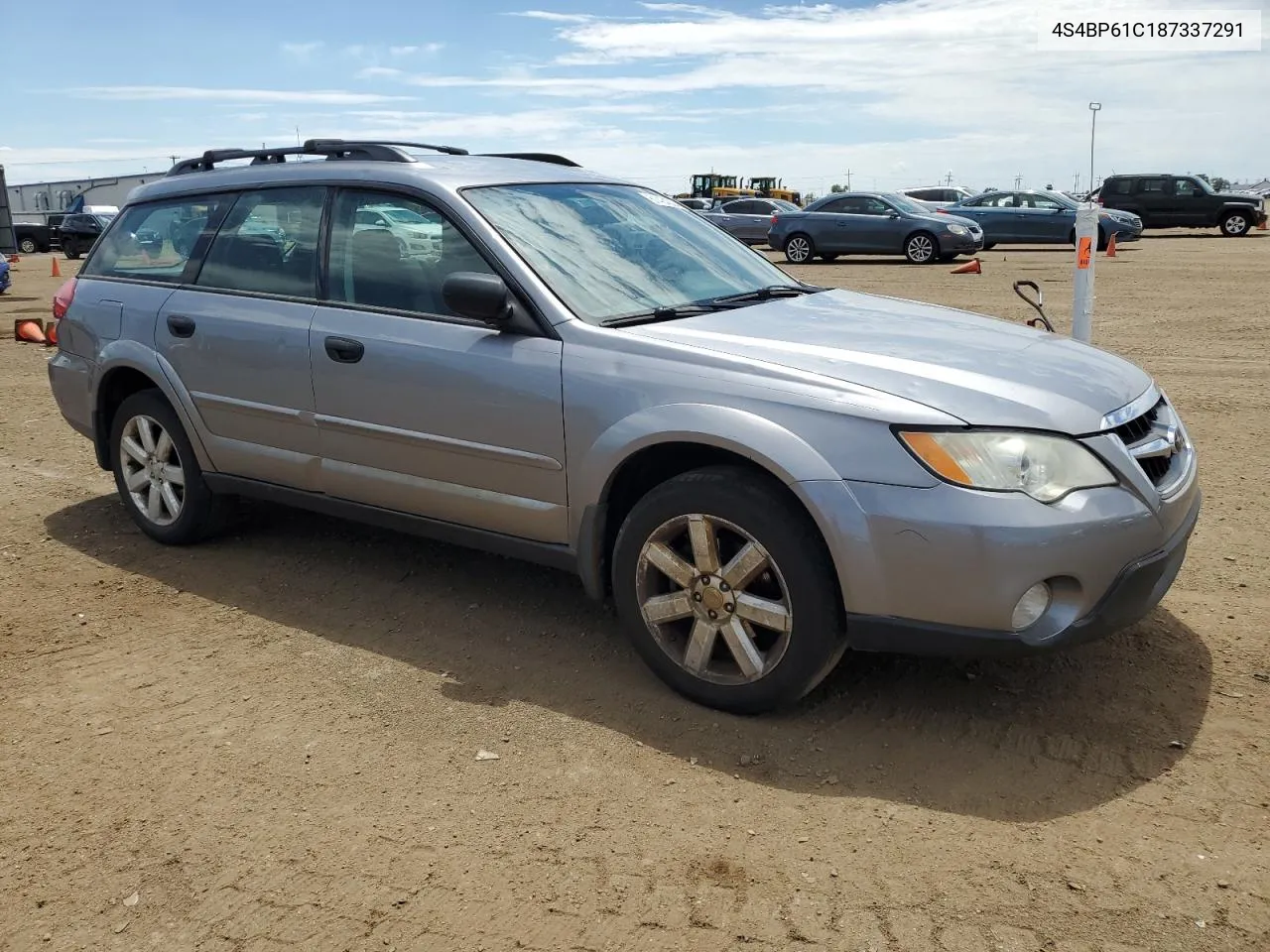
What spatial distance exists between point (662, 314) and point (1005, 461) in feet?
4.59

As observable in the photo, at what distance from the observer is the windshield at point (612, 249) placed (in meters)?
4.19

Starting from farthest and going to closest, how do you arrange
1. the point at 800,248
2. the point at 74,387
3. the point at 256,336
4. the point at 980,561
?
the point at 800,248, the point at 74,387, the point at 256,336, the point at 980,561

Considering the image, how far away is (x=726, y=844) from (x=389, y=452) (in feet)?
6.96

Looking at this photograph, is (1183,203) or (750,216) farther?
(1183,203)

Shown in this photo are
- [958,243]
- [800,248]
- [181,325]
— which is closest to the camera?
[181,325]

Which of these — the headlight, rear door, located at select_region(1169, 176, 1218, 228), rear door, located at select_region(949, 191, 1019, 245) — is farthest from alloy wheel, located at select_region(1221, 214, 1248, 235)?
the headlight

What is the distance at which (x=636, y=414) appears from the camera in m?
3.75

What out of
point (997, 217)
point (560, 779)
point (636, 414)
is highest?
point (997, 217)

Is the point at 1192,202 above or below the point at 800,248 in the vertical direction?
above

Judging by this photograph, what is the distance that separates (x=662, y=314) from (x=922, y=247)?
21.2 meters

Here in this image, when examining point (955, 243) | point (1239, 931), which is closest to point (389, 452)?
point (1239, 931)

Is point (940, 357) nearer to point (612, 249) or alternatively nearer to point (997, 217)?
point (612, 249)

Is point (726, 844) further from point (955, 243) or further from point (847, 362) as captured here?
point (955, 243)

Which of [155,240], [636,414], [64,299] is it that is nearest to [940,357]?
[636,414]
